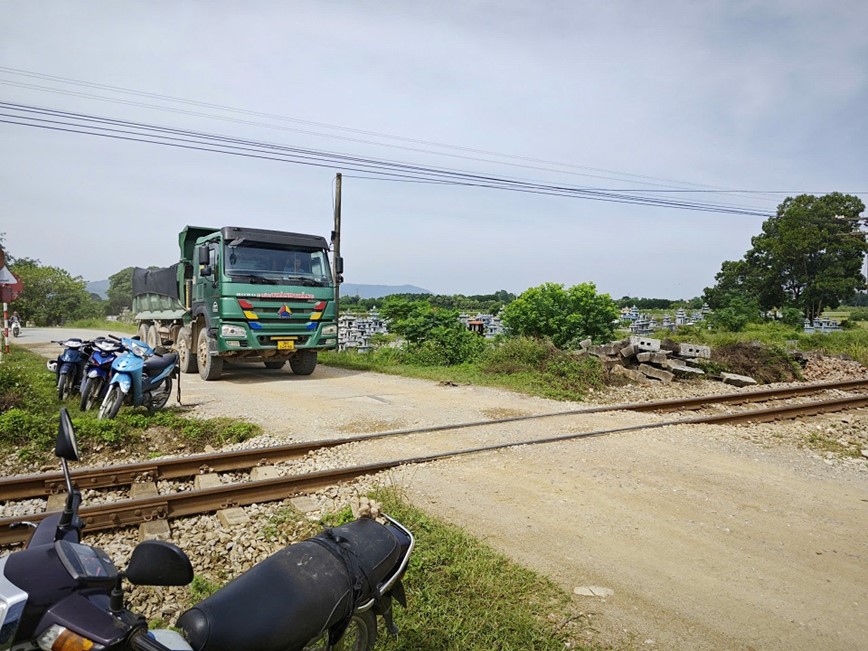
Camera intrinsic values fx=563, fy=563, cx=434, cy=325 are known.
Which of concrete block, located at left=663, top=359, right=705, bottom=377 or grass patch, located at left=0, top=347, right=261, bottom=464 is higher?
concrete block, located at left=663, top=359, right=705, bottom=377

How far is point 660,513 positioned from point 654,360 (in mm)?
8344

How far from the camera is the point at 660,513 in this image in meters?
4.73

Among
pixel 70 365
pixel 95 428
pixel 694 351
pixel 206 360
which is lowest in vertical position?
pixel 95 428

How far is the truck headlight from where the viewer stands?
10.0m

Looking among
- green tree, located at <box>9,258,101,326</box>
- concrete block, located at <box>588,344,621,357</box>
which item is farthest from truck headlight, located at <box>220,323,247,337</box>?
green tree, located at <box>9,258,101,326</box>

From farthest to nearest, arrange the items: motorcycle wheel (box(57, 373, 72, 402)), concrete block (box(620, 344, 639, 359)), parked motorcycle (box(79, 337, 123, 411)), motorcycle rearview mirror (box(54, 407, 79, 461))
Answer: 1. concrete block (box(620, 344, 639, 359))
2. motorcycle wheel (box(57, 373, 72, 402))
3. parked motorcycle (box(79, 337, 123, 411))
4. motorcycle rearview mirror (box(54, 407, 79, 461))

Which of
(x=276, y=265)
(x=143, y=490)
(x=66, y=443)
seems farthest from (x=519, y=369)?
(x=66, y=443)

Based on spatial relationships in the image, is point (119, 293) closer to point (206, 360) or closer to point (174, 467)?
point (206, 360)

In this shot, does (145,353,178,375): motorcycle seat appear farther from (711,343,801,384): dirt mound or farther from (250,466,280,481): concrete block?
(711,343,801,384): dirt mound

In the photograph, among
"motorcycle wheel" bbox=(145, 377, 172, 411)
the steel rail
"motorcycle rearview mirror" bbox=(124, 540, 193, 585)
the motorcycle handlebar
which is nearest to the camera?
the motorcycle handlebar

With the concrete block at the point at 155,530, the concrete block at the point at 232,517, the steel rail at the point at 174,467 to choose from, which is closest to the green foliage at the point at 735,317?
the steel rail at the point at 174,467

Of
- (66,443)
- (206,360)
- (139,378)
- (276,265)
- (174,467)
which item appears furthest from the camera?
(206,360)

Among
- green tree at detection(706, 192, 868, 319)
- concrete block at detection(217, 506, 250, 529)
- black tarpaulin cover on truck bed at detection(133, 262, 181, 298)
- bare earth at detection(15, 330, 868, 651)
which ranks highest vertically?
green tree at detection(706, 192, 868, 319)

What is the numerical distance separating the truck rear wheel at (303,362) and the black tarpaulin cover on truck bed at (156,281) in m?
3.08
